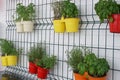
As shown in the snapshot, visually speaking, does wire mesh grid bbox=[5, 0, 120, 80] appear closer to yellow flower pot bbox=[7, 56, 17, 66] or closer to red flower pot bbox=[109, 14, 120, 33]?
yellow flower pot bbox=[7, 56, 17, 66]

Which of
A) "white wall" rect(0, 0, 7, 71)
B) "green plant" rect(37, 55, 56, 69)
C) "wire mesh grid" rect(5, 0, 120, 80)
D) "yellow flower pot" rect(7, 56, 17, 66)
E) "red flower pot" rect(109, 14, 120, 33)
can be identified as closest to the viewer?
"red flower pot" rect(109, 14, 120, 33)

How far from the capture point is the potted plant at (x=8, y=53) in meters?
2.17

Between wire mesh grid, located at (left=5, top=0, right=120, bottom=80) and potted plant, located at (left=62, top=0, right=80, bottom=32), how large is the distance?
0.32ft

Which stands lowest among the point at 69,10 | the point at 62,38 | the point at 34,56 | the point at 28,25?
the point at 34,56

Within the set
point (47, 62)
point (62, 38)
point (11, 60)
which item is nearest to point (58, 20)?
point (62, 38)

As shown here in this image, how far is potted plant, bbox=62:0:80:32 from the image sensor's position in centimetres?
147

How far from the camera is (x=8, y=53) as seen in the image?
2.22 meters

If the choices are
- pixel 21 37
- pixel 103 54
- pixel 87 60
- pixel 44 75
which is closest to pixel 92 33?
pixel 103 54

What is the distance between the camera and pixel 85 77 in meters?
1.37

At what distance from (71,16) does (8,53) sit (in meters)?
1.01

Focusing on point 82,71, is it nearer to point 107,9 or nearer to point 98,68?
point 98,68

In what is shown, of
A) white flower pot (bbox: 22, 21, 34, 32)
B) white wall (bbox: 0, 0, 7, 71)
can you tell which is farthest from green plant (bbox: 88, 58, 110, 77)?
white wall (bbox: 0, 0, 7, 71)

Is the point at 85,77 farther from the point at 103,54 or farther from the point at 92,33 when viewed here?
the point at 92,33

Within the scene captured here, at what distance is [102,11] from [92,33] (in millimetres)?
334
